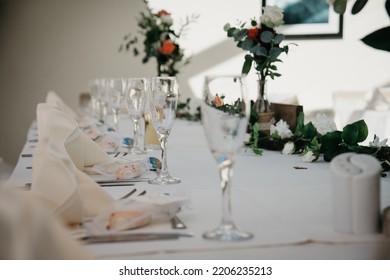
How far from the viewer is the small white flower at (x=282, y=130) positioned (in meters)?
1.98

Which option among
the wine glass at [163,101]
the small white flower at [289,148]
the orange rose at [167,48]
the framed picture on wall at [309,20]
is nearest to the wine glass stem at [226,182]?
the wine glass at [163,101]

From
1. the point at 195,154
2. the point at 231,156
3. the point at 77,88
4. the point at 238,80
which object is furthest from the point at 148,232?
the point at 77,88

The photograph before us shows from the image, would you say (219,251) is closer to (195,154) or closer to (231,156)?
(231,156)

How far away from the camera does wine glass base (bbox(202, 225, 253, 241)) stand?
3.01 ft

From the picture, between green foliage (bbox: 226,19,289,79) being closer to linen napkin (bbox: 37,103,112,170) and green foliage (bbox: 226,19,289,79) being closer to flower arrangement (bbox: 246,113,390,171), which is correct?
flower arrangement (bbox: 246,113,390,171)

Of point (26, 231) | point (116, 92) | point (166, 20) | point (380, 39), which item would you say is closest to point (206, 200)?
point (380, 39)

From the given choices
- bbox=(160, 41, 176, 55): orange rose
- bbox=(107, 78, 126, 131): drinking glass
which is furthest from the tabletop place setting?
bbox=(160, 41, 176, 55): orange rose

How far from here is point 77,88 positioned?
6258 millimetres

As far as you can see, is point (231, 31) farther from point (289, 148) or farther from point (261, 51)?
point (289, 148)

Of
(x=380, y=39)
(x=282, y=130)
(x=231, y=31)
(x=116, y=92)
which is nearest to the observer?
(x=380, y=39)

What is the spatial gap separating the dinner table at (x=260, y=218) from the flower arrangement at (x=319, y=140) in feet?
0.17

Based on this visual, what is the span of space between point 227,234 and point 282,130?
1.11 meters

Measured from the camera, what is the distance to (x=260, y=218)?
41.9 inches

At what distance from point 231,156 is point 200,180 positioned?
58 cm
